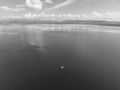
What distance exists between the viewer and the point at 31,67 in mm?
32531

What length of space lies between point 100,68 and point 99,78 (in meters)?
5.67

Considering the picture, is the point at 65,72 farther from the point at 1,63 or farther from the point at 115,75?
A: the point at 1,63

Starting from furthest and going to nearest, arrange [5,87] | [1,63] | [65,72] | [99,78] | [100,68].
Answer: [1,63], [100,68], [65,72], [99,78], [5,87]

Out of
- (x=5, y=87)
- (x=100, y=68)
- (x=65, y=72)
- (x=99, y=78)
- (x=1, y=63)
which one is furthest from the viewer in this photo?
(x=1, y=63)

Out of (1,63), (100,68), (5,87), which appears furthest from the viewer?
(1,63)

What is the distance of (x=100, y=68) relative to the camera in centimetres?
3234

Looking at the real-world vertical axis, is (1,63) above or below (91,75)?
above

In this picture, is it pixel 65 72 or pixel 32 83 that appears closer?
pixel 32 83

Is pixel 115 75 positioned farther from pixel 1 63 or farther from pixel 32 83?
pixel 1 63

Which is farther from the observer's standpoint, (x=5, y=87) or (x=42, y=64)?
(x=42, y=64)

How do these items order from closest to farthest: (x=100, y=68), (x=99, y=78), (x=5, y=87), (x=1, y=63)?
(x=5, y=87), (x=99, y=78), (x=100, y=68), (x=1, y=63)

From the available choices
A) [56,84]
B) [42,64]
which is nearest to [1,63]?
[42,64]

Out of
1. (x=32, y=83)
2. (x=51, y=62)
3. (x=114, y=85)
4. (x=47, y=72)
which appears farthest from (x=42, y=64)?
(x=114, y=85)

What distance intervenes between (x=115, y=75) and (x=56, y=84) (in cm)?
1518
